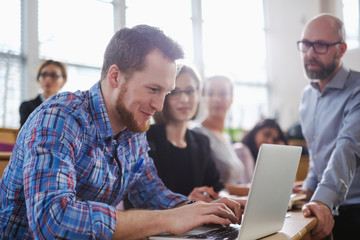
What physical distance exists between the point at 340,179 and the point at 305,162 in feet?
8.42

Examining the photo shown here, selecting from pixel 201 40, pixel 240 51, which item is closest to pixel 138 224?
pixel 201 40

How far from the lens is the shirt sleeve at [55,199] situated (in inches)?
36.6

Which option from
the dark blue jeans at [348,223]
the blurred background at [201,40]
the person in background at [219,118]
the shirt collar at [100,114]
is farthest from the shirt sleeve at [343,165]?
the blurred background at [201,40]

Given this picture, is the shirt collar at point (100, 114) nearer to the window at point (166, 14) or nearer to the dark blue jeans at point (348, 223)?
the dark blue jeans at point (348, 223)

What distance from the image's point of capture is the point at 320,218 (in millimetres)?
1453

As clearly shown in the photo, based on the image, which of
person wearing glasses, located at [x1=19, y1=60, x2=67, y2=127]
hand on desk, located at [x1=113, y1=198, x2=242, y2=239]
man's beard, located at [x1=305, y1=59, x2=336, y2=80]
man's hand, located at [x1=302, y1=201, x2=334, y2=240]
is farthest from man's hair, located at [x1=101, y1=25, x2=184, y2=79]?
person wearing glasses, located at [x1=19, y1=60, x2=67, y2=127]

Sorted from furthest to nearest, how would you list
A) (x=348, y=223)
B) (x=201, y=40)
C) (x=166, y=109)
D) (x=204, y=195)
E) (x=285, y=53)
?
(x=285, y=53), (x=201, y=40), (x=166, y=109), (x=348, y=223), (x=204, y=195)

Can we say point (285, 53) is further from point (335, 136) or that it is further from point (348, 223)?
point (348, 223)

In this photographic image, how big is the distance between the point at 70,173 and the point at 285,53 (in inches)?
234

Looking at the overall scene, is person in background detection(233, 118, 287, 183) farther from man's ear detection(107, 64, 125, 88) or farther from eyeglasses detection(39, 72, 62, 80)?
man's ear detection(107, 64, 125, 88)

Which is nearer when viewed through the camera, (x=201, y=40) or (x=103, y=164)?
(x=103, y=164)

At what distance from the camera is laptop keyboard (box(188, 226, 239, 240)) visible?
1.03 meters

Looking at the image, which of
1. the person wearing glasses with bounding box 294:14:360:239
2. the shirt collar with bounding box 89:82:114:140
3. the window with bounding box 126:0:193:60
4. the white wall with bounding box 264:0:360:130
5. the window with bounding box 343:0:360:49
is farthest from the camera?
the white wall with bounding box 264:0:360:130

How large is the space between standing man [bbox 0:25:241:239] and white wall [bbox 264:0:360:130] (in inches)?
196
